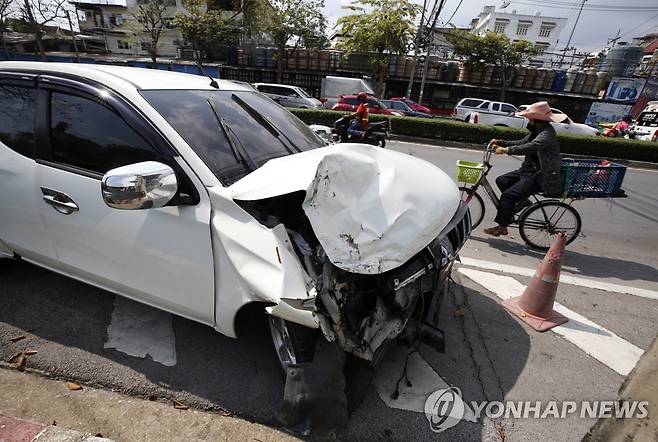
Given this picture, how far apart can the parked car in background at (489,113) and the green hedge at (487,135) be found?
3972 mm

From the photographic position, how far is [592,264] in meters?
4.30

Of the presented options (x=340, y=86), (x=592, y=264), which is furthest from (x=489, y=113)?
(x=592, y=264)

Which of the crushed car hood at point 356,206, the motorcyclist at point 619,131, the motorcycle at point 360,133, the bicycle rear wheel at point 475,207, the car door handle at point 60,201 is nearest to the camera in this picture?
the crushed car hood at point 356,206

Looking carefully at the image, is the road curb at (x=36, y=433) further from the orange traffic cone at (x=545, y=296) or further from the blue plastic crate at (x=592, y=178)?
the blue plastic crate at (x=592, y=178)

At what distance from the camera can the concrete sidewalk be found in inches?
72.5

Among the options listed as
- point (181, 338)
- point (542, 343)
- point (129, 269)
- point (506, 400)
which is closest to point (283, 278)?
point (129, 269)

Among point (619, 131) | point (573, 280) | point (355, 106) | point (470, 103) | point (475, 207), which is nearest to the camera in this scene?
point (573, 280)

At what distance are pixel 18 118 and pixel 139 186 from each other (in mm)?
1596

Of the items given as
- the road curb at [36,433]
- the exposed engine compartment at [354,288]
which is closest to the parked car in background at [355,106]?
the exposed engine compartment at [354,288]

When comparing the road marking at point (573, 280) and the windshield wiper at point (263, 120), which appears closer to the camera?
the windshield wiper at point (263, 120)

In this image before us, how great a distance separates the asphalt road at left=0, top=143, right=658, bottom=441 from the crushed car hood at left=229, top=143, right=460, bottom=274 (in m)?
1.05

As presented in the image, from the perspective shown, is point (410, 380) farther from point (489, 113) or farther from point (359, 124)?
point (489, 113)

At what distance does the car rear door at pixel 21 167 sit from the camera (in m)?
2.38

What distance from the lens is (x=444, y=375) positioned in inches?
94.0
